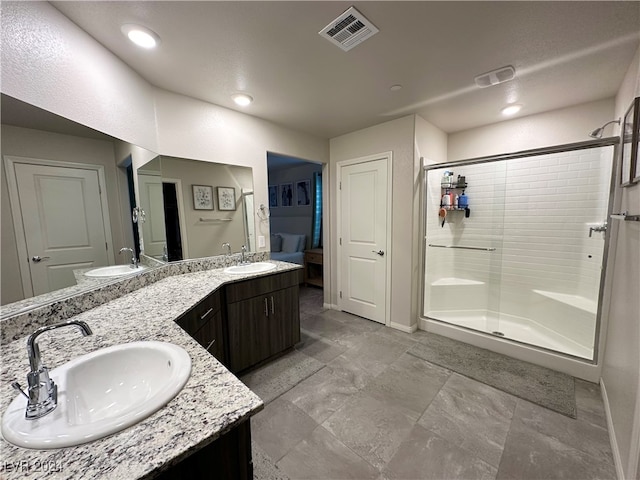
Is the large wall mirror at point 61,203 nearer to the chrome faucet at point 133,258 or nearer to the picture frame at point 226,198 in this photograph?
the chrome faucet at point 133,258

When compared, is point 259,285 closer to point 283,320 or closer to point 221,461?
point 283,320

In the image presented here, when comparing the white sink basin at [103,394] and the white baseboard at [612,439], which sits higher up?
the white sink basin at [103,394]

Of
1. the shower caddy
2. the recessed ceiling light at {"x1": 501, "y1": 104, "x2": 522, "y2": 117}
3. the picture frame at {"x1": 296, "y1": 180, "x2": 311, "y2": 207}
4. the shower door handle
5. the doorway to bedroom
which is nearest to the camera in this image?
the shower door handle

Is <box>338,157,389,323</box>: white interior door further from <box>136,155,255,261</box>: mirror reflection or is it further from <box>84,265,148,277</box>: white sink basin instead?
<box>84,265,148,277</box>: white sink basin

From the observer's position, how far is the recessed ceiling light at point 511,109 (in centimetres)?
249

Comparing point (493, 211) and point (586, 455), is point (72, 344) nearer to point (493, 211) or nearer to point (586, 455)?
point (586, 455)

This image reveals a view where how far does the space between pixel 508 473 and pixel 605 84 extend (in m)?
2.88

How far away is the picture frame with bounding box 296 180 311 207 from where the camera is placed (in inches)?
204

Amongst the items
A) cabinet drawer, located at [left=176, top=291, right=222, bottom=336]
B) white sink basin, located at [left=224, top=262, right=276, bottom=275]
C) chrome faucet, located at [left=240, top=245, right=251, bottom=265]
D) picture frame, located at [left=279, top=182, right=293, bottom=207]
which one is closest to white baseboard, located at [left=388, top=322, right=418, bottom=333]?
white sink basin, located at [left=224, top=262, right=276, bottom=275]

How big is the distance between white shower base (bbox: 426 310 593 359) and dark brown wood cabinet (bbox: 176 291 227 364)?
7.57 feet

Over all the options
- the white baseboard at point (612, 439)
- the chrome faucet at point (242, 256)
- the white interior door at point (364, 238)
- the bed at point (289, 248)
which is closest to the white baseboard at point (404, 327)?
the white interior door at point (364, 238)

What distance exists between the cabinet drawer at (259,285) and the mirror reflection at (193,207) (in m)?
0.59

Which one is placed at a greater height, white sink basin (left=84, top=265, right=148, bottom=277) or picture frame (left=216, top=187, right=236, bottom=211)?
picture frame (left=216, top=187, right=236, bottom=211)

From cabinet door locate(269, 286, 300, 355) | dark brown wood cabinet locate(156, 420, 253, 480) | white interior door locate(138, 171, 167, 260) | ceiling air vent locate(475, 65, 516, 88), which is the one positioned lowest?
cabinet door locate(269, 286, 300, 355)
